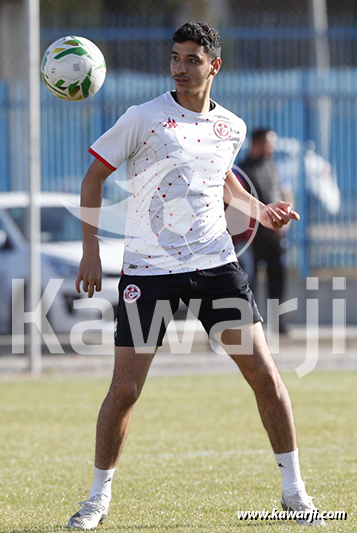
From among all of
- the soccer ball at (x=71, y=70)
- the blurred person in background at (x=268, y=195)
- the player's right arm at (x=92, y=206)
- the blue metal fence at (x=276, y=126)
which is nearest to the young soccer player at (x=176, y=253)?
the player's right arm at (x=92, y=206)

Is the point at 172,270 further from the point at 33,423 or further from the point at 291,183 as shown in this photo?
the point at 291,183

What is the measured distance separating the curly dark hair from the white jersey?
0.29m

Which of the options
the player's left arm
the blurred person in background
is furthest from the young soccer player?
the blurred person in background

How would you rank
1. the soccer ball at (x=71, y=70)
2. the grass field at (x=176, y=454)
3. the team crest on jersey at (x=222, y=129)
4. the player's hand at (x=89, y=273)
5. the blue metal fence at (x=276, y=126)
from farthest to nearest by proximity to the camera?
the blue metal fence at (x=276, y=126) < the soccer ball at (x=71, y=70) < the grass field at (x=176, y=454) < the team crest on jersey at (x=222, y=129) < the player's hand at (x=89, y=273)

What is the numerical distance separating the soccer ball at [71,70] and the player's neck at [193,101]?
2.38ft

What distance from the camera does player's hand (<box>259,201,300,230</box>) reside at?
4996 mm

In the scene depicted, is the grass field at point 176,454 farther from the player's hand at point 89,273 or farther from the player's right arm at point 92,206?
the player's right arm at point 92,206

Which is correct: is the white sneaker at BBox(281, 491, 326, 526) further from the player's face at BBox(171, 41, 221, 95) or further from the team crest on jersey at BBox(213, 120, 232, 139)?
the player's face at BBox(171, 41, 221, 95)

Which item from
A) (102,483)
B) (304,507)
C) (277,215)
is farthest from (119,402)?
(277,215)

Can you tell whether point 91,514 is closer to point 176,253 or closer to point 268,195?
point 176,253

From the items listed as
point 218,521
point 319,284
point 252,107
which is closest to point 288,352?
point 319,284

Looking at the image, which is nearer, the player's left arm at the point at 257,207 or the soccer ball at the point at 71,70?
the player's left arm at the point at 257,207

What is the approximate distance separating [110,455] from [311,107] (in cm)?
A: 983

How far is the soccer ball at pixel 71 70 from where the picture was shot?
17.2ft
